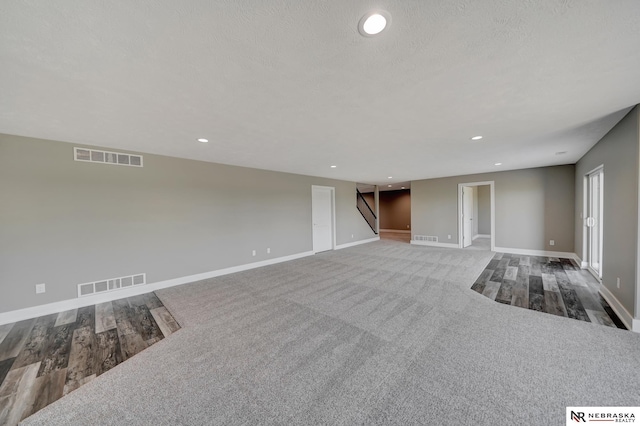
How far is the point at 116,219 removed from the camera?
353cm

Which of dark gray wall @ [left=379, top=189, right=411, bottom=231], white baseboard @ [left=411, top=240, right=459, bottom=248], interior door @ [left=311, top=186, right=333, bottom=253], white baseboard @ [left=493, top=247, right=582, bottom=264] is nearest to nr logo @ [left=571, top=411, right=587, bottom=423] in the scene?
white baseboard @ [left=493, top=247, right=582, bottom=264]

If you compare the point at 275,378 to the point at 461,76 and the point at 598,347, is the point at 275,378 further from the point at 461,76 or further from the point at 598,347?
the point at 598,347

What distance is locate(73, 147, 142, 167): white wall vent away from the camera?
10.7ft

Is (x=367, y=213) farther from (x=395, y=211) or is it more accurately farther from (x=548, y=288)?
(x=548, y=288)

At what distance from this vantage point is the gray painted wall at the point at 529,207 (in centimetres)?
549

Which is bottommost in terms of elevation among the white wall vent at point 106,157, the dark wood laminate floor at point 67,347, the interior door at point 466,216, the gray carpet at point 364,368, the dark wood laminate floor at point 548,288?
the dark wood laminate floor at point 548,288

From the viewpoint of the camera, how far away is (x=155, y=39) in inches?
52.0

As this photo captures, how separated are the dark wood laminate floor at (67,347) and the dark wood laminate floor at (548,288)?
4636 millimetres

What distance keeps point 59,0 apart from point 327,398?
8.94 ft

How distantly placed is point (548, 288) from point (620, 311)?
37.9 inches

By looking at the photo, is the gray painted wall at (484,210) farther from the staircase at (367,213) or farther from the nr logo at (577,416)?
the nr logo at (577,416)

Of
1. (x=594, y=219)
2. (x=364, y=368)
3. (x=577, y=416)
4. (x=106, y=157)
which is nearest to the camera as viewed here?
(x=577, y=416)

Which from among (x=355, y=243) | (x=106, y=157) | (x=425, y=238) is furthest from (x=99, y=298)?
(x=425, y=238)

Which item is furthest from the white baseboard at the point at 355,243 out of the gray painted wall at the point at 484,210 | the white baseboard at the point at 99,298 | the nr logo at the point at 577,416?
the nr logo at the point at 577,416
